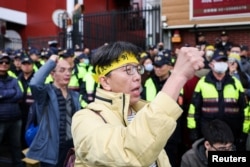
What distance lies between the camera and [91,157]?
1432 millimetres

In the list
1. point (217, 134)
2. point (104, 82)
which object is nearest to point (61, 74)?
point (217, 134)

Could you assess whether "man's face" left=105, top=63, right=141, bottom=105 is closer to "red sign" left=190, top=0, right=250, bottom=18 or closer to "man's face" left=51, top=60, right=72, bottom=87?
"man's face" left=51, top=60, right=72, bottom=87

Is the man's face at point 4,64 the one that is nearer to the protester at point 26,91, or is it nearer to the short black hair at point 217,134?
the protester at point 26,91

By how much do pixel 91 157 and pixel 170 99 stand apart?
383mm

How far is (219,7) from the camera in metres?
11.9

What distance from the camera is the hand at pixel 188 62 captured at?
135 centimetres

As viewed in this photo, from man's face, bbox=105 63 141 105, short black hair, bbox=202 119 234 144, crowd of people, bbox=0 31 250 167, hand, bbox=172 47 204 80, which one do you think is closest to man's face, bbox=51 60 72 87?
crowd of people, bbox=0 31 250 167

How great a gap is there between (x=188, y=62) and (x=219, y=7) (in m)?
11.1

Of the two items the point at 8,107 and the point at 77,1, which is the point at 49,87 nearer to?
the point at 8,107

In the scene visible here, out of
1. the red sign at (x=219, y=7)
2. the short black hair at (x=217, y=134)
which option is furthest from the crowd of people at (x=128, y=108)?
the red sign at (x=219, y=7)

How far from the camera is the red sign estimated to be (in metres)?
11.4

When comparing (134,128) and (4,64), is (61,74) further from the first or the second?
(134,128)

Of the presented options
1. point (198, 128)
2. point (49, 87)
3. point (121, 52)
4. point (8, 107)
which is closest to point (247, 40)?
point (198, 128)

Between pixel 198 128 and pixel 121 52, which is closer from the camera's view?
pixel 121 52
